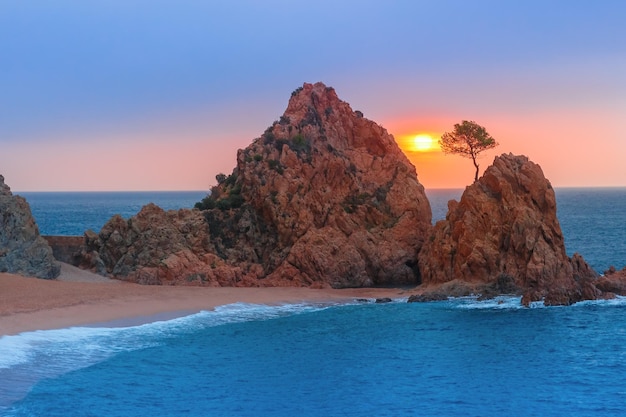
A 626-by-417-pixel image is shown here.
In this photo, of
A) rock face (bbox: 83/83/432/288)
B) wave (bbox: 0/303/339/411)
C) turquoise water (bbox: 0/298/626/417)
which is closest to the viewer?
turquoise water (bbox: 0/298/626/417)

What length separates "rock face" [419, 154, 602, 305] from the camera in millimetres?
44344

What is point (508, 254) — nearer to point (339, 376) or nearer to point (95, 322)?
point (339, 376)

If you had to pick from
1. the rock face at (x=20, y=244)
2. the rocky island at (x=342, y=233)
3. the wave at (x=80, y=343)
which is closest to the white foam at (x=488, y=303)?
the rocky island at (x=342, y=233)

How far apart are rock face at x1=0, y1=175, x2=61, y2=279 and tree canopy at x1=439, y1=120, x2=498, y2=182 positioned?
32264 mm

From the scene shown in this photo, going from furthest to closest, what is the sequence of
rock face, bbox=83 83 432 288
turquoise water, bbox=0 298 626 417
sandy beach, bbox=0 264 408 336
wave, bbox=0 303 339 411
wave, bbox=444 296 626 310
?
rock face, bbox=83 83 432 288 → wave, bbox=444 296 626 310 → sandy beach, bbox=0 264 408 336 → wave, bbox=0 303 339 411 → turquoise water, bbox=0 298 626 417

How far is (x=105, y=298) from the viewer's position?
135 ft

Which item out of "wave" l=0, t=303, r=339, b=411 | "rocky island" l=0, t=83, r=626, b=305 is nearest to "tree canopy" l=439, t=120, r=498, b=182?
"rocky island" l=0, t=83, r=626, b=305

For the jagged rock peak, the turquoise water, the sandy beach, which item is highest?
the jagged rock peak

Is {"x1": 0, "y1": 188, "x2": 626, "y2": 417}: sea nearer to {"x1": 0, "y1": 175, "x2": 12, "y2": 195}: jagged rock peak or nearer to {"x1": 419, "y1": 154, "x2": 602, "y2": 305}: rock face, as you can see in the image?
{"x1": 419, "y1": 154, "x2": 602, "y2": 305}: rock face

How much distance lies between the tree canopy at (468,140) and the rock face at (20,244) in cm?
3226

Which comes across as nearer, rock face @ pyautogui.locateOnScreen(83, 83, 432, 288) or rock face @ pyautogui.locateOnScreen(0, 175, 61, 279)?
rock face @ pyautogui.locateOnScreen(0, 175, 61, 279)

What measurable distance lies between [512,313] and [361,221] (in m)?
14.9

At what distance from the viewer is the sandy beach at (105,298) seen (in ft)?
120

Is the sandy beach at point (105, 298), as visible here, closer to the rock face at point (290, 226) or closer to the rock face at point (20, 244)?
the rock face at point (20, 244)
